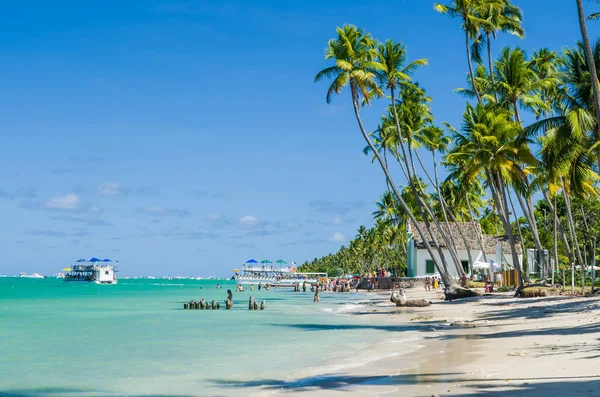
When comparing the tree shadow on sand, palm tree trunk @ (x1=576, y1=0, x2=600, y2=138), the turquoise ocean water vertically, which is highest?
palm tree trunk @ (x1=576, y1=0, x2=600, y2=138)

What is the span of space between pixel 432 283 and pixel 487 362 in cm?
4193

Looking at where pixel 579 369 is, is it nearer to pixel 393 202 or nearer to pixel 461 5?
pixel 461 5

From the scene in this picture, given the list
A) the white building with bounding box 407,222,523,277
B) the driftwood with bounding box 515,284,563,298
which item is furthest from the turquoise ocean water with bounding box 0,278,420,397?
the white building with bounding box 407,222,523,277

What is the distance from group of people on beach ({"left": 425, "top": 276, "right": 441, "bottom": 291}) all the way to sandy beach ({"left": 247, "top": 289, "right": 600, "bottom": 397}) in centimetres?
2873

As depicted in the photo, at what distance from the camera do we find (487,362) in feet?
38.2

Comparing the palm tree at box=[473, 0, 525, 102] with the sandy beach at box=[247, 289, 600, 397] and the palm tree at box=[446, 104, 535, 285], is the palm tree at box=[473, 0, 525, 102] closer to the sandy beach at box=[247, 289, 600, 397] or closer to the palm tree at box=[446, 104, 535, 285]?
the palm tree at box=[446, 104, 535, 285]

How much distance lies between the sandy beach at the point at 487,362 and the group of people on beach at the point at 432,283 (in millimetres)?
28728

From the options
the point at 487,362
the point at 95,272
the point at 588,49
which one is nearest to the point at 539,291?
the point at 588,49

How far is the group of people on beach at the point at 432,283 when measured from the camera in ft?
163

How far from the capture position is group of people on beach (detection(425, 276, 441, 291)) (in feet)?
163

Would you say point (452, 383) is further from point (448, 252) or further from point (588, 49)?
point (448, 252)

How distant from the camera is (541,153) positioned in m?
23.2

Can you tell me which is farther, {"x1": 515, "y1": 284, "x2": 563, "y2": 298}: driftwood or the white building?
the white building

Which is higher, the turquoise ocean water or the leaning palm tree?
the leaning palm tree
